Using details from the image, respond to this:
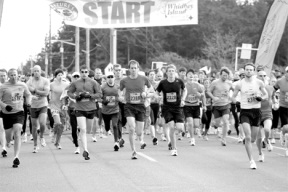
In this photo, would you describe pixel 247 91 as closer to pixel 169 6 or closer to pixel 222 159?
pixel 222 159

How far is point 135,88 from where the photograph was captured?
15.0 meters

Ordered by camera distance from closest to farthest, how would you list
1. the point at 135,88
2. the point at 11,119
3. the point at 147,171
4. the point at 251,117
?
the point at 147,171
the point at 251,117
the point at 11,119
the point at 135,88

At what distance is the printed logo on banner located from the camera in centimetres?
2230

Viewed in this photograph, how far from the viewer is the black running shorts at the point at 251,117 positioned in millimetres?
13578

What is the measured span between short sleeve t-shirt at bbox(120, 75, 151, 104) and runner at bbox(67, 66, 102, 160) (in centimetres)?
64

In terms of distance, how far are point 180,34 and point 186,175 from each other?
91.6m

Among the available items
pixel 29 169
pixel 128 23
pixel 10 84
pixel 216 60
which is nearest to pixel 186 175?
pixel 29 169

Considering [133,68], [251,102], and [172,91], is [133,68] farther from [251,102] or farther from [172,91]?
[251,102]

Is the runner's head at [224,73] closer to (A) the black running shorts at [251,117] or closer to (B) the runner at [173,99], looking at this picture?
(B) the runner at [173,99]

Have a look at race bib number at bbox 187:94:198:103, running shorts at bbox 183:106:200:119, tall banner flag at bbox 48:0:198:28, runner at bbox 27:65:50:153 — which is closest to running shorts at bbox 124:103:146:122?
runner at bbox 27:65:50:153

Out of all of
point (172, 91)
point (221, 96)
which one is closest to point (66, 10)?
point (221, 96)

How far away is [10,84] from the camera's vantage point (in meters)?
14.2

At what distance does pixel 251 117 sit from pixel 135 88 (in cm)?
284

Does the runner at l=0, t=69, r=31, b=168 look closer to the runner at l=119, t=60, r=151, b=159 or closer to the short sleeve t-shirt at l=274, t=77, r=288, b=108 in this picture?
the runner at l=119, t=60, r=151, b=159
